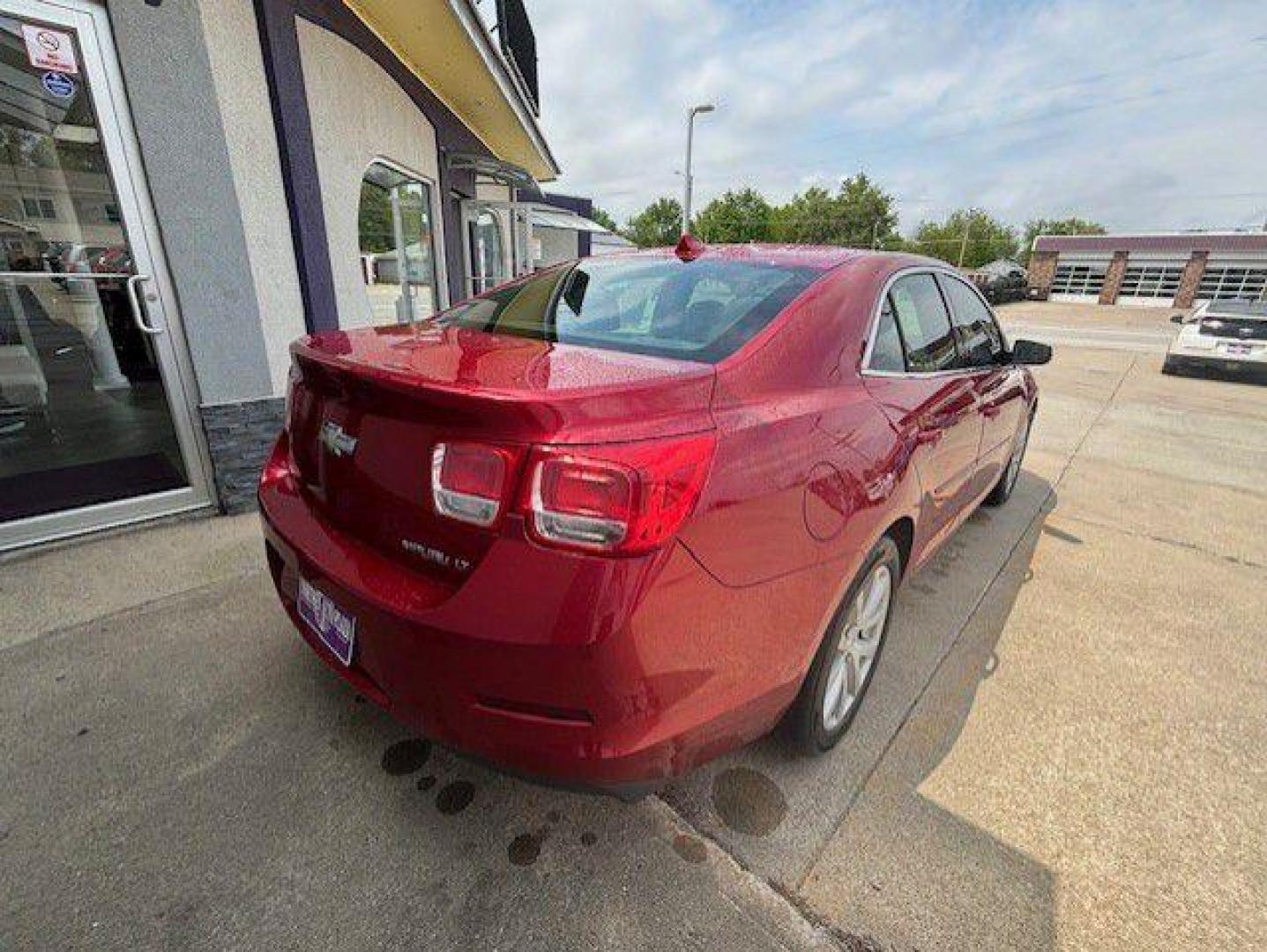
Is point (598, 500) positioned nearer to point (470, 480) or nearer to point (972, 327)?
point (470, 480)

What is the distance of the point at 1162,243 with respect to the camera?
1422 inches

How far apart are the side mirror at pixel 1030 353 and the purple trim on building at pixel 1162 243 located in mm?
44894

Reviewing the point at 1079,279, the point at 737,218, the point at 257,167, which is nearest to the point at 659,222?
the point at 737,218

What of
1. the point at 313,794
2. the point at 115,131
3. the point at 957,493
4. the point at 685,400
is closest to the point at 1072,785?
the point at 957,493

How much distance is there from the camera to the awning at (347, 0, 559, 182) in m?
4.09

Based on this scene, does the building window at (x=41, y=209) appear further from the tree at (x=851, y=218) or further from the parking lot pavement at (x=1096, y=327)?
the tree at (x=851, y=218)

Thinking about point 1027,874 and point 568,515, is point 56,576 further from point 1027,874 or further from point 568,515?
point 1027,874

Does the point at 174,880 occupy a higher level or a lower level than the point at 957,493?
lower

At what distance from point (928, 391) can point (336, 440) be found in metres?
1.93

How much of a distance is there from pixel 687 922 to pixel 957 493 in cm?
207

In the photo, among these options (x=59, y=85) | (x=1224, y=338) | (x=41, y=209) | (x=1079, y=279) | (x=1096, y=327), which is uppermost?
(x=59, y=85)

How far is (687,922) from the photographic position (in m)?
1.47

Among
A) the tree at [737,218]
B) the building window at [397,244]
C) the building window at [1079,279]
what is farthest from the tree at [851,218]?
the building window at [397,244]

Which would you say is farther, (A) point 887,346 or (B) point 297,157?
(B) point 297,157
